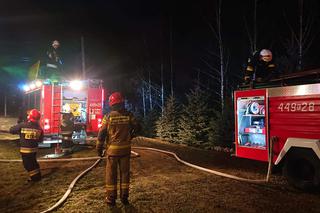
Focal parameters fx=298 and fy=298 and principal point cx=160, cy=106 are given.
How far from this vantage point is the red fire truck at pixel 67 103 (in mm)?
10672

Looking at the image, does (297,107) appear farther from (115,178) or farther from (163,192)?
(115,178)

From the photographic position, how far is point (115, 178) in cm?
487

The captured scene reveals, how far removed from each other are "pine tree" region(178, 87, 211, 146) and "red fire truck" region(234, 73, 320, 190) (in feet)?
19.1

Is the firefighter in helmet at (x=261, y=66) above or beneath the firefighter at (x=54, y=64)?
beneath

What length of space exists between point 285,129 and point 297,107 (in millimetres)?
488

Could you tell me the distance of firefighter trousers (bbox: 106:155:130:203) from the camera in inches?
188

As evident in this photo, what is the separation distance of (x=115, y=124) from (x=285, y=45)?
1177 centimetres

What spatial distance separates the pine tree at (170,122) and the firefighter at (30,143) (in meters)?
8.52

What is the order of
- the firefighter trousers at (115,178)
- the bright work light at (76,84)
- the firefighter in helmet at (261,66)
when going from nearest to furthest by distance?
the firefighter trousers at (115,178)
the firefighter in helmet at (261,66)
the bright work light at (76,84)

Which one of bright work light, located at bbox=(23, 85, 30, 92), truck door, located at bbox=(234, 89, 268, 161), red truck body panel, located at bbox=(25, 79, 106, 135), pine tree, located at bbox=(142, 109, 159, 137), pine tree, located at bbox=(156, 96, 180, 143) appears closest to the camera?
truck door, located at bbox=(234, 89, 268, 161)

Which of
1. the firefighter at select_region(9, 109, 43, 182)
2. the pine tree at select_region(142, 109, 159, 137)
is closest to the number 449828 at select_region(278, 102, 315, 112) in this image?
the firefighter at select_region(9, 109, 43, 182)

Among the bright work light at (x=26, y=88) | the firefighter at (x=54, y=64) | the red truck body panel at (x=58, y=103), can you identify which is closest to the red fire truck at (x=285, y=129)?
the red truck body panel at (x=58, y=103)

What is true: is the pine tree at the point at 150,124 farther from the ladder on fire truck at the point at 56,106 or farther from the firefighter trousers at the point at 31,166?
the firefighter trousers at the point at 31,166

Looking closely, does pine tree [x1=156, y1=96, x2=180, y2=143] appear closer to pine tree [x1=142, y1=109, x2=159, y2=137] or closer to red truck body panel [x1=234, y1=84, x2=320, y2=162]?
pine tree [x1=142, y1=109, x2=159, y2=137]
